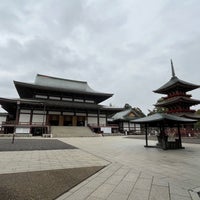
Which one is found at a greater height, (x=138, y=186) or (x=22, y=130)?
(x=22, y=130)

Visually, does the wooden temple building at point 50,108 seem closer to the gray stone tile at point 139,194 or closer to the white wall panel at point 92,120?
the white wall panel at point 92,120

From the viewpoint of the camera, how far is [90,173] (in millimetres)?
4301

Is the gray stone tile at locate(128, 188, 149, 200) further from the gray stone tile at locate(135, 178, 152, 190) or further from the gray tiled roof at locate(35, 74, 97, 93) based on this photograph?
the gray tiled roof at locate(35, 74, 97, 93)

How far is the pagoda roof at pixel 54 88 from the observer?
25.0m

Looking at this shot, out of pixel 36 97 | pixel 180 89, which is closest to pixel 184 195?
pixel 36 97

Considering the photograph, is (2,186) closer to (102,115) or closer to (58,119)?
(58,119)

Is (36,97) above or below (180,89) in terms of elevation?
below

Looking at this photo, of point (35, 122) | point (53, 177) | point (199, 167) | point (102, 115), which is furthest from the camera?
point (102, 115)

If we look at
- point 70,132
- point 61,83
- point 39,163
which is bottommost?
point 39,163

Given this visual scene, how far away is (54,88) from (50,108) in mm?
3435

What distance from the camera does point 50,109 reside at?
25.4 meters

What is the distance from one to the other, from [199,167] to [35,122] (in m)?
22.8

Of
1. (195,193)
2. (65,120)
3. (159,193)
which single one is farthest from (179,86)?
(159,193)

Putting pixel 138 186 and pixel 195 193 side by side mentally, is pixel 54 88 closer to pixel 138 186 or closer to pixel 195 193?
pixel 138 186
